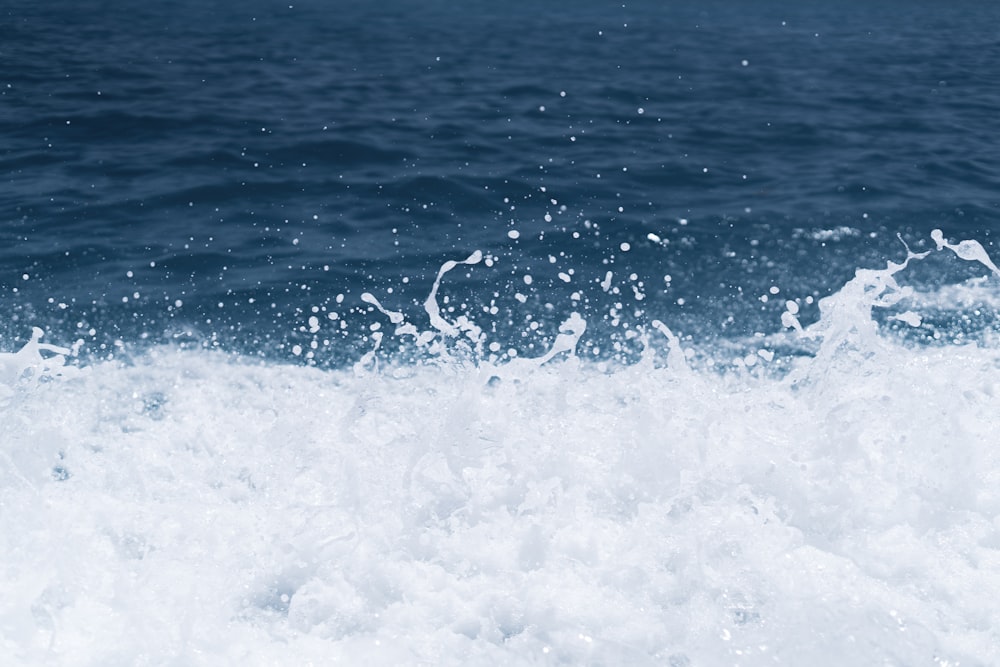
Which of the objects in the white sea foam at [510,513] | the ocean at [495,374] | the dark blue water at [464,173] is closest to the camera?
the white sea foam at [510,513]

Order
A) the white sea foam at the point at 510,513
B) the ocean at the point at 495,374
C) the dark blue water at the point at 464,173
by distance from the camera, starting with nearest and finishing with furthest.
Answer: the white sea foam at the point at 510,513 → the ocean at the point at 495,374 → the dark blue water at the point at 464,173

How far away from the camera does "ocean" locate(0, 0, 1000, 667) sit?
4734 millimetres

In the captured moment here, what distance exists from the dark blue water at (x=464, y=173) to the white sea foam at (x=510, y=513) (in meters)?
1.09

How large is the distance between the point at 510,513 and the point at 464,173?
19.3 feet

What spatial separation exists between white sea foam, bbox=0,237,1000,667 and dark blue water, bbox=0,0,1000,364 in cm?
109

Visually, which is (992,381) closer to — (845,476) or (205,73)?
(845,476)

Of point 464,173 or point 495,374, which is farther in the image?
point 464,173

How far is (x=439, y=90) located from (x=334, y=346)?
292 inches

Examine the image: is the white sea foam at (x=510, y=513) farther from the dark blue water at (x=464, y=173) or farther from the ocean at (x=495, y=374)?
the dark blue water at (x=464, y=173)

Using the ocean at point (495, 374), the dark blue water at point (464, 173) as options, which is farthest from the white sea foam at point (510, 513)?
the dark blue water at point (464, 173)

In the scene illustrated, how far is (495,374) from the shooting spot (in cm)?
664

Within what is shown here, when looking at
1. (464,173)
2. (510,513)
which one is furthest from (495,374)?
(464,173)

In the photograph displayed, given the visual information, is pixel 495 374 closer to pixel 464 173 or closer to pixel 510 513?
pixel 510 513

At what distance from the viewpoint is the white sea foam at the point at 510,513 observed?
459cm
